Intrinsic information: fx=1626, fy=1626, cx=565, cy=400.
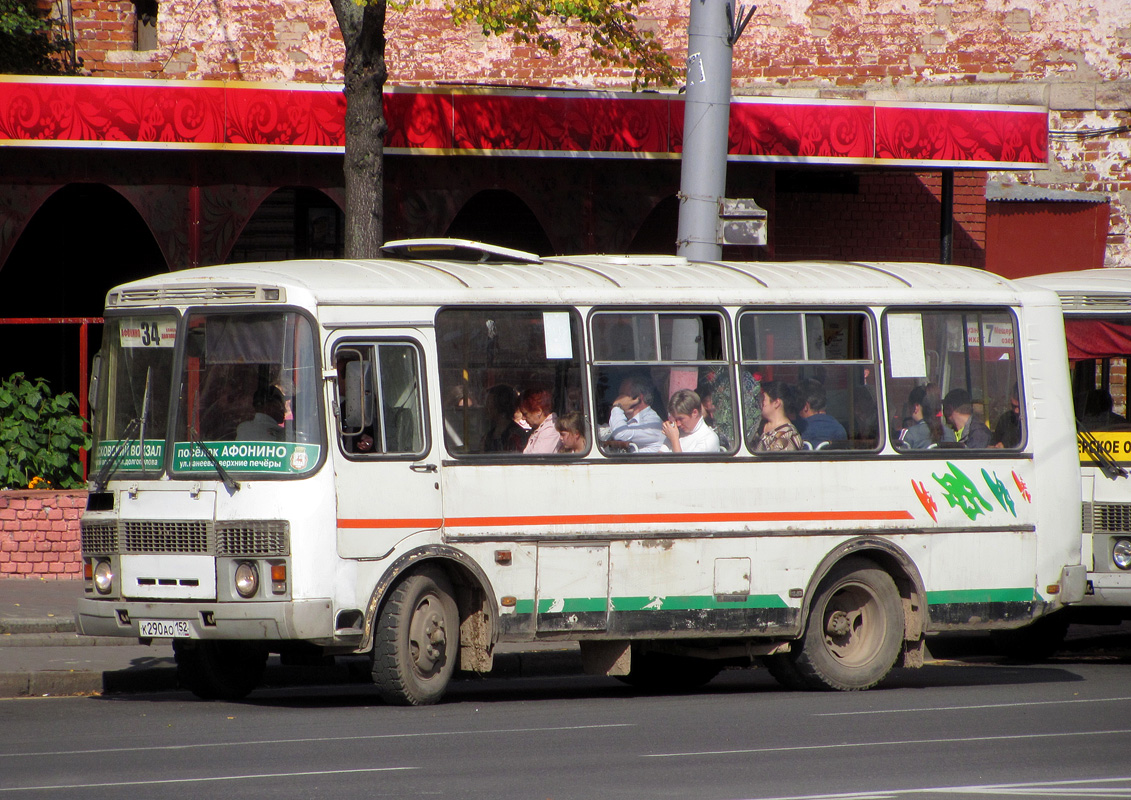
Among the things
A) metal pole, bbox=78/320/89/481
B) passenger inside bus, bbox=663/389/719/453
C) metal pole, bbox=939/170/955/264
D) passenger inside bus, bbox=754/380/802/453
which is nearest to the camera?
passenger inside bus, bbox=663/389/719/453

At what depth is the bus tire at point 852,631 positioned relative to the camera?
34.7 ft

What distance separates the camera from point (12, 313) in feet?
82.2

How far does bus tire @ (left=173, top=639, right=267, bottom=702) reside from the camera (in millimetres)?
10070

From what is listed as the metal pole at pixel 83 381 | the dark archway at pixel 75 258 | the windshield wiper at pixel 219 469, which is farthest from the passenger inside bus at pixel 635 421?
the dark archway at pixel 75 258

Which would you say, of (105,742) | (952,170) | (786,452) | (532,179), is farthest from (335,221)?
(105,742)

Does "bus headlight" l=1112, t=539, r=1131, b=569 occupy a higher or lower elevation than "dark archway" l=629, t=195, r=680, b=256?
lower

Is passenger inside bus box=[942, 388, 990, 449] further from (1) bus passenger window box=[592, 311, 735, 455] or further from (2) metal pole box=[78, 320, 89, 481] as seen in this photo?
(2) metal pole box=[78, 320, 89, 481]

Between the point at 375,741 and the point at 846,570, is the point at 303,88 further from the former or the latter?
the point at 375,741

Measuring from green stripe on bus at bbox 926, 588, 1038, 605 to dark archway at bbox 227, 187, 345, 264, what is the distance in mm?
12402

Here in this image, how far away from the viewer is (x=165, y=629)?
30.2 feet

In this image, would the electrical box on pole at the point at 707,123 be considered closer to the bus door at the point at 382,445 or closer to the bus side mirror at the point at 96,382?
the bus door at the point at 382,445

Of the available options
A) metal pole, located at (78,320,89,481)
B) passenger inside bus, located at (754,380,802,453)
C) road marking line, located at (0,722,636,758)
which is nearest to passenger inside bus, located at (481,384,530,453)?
passenger inside bus, located at (754,380,802,453)

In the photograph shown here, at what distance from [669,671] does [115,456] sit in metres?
4.18

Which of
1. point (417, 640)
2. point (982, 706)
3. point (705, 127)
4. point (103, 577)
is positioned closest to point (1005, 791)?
point (982, 706)
